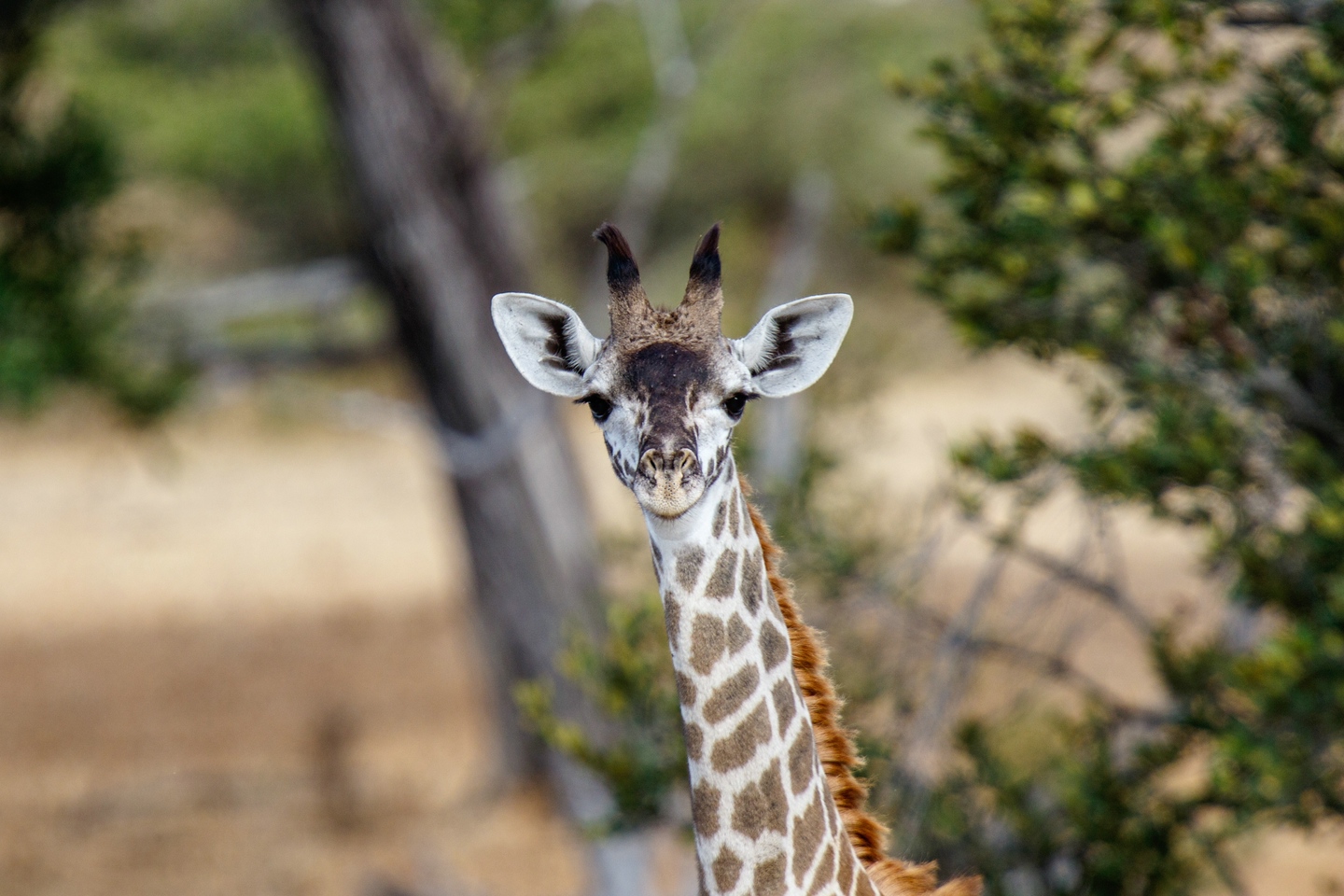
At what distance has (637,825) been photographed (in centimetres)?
436

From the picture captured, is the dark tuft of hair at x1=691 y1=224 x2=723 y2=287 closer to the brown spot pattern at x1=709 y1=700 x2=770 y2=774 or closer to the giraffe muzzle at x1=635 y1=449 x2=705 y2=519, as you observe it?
the giraffe muzzle at x1=635 y1=449 x2=705 y2=519

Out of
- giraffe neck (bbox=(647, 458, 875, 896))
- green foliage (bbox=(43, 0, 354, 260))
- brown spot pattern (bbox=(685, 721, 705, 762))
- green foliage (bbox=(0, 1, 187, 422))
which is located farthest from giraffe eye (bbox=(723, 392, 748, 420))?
green foliage (bbox=(43, 0, 354, 260))

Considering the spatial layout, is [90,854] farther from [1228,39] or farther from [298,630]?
[1228,39]

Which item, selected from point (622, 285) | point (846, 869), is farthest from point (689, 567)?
point (846, 869)

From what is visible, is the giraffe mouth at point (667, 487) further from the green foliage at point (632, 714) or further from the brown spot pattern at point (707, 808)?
the green foliage at point (632, 714)

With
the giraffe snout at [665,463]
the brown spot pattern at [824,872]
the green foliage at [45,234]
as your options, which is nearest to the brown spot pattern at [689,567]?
the giraffe snout at [665,463]

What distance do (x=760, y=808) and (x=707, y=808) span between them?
101mm

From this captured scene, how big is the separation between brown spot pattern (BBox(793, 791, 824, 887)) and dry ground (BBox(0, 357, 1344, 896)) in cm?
227

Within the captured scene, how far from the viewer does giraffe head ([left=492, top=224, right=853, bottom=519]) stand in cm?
247

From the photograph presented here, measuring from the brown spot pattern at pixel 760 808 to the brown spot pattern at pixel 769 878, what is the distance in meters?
0.06

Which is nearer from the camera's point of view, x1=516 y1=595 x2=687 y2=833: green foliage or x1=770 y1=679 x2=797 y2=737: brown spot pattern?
x1=770 y1=679 x2=797 y2=737: brown spot pattern

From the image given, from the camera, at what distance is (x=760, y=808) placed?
2.62 meters

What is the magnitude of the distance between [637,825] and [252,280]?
→ 5.67 meters

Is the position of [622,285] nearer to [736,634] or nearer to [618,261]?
[618,261]
